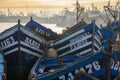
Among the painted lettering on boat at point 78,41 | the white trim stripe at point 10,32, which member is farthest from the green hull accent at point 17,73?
the painted lettering on boat at point 78,41

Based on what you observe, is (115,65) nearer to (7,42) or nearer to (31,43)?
(31,43)

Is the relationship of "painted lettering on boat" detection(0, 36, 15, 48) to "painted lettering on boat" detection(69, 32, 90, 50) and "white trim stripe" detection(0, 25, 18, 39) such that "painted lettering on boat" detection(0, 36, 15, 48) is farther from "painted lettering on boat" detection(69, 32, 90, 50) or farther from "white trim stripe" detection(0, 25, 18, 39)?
"painted lettering on boat" detection(69, 32, 90, 50)

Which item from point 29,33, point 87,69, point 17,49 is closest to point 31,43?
point 29,33

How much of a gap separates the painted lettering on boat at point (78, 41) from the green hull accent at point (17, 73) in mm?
2135

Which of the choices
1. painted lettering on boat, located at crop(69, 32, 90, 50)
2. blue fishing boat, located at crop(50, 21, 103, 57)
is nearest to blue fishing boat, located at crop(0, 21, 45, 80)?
blue fishing boat, located at crop(50, 21, 103, 57)

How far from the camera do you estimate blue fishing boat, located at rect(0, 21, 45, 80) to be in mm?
12492

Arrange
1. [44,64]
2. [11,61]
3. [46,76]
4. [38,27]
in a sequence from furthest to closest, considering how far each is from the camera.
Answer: [38,27]
[11,61]
[44,64]
[46,76]

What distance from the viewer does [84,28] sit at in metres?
12.7

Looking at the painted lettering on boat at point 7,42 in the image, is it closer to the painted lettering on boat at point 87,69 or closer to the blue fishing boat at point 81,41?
the blue fishing boat at point 81,41

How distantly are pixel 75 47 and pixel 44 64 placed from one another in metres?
2.44

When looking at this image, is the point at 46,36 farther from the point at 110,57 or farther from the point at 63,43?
the point at 110,57

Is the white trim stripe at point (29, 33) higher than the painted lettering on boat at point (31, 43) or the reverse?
higher

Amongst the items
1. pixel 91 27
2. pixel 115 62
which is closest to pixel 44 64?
pixel 91 27

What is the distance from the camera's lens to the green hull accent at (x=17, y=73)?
12.4 metres
